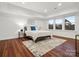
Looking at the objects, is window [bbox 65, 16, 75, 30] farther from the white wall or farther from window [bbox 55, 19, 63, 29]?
window [bbox 55, 19, 63, 29]

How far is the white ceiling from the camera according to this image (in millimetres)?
4739

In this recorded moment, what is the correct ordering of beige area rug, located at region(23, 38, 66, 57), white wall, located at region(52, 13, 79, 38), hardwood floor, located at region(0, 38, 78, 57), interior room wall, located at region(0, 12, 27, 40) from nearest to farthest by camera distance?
hardwood floor, located at region(0, 38, 78, 57) → beige area rug, located at region(23, 38, 66, 57) → interior room wall, located at region(0, 12, 27, 40) → white wall, located at region(52, 13, 79, 38)

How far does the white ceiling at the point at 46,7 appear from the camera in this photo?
474 cm

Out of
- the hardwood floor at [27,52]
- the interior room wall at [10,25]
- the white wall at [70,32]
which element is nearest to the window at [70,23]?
the white wall at [70,32]

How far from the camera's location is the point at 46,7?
5.56 meters

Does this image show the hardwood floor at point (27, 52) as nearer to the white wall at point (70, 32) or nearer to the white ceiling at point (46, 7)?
the white wall at point (70, 32)

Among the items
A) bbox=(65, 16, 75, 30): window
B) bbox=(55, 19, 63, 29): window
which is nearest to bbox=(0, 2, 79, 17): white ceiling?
bbox=(65, 16, 75, 30): window

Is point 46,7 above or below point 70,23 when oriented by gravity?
above

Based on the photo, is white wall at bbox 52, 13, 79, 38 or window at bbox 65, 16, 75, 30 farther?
window at bbox 65, 16, 75, 30

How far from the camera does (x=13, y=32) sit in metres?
5.60

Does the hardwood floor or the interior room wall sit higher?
the interior room wall

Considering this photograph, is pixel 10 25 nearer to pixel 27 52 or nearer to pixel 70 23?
pixel 27 52

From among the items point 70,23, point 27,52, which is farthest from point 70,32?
point 27,52

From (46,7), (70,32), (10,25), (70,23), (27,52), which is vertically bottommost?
(27,52)
